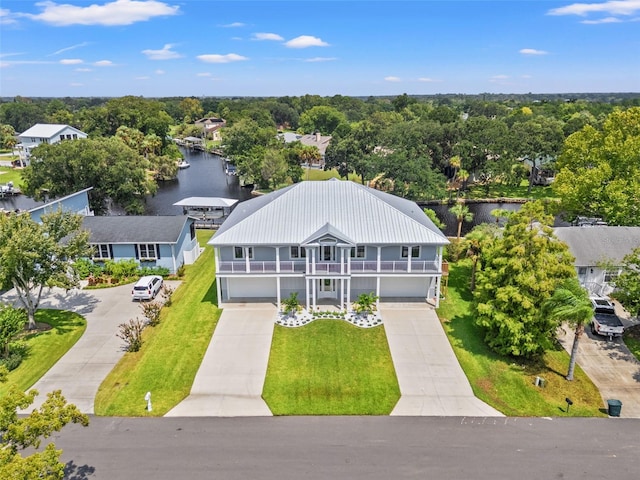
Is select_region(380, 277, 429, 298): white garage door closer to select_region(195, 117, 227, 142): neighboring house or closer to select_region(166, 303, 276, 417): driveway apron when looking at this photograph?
select_region(166, 303, 276, 417): driveway apron

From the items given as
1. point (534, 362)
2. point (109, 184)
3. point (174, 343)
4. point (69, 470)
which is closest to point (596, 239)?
point (534, 362)

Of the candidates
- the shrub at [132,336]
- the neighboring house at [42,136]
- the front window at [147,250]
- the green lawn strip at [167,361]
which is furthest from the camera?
the neighboring house at [42,136]

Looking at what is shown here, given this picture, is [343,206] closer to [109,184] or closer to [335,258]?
[335,258]

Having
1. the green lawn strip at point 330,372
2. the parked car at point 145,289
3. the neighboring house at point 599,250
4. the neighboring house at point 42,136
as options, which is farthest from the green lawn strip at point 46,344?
the neighboring house at point 42,136

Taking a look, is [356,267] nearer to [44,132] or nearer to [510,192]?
[510,192]

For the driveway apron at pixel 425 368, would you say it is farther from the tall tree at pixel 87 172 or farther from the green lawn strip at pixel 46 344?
the tall tree at pixel 87 172

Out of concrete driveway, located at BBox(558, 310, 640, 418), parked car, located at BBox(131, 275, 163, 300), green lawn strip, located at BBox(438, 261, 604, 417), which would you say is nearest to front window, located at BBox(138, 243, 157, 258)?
parked car, located at BBox(131, 275, 163, 300)

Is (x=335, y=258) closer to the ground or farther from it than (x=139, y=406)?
farther from it
